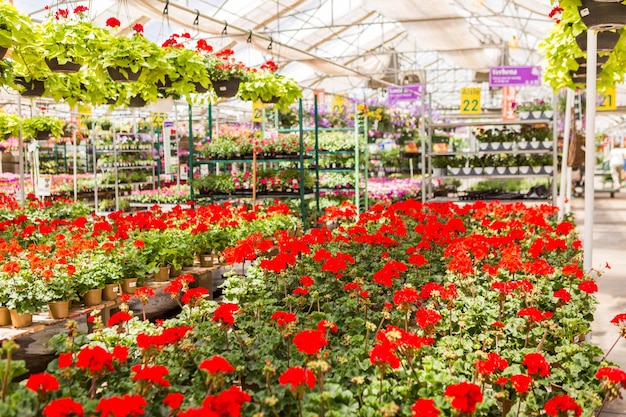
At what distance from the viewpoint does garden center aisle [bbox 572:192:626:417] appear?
153 inches

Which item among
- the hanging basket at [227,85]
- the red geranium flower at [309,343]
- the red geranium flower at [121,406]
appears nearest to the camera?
the red geranium flower at [121,406]

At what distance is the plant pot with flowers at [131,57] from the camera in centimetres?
449

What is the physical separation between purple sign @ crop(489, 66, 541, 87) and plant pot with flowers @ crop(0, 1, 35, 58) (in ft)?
35.3

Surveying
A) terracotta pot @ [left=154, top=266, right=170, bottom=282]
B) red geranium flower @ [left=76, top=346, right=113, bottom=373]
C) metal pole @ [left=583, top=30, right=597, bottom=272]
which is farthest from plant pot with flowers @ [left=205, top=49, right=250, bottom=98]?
red geranium flower @ [left=76, top=346, right=113, bottom=373]

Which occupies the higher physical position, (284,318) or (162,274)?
(284,318)

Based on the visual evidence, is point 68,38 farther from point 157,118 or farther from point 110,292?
point 157,118

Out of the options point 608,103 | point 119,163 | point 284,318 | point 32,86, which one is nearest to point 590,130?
point 284,318

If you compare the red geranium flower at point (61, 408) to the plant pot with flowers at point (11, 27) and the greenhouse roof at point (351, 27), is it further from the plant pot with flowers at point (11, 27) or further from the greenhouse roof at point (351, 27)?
the greenhouse roof at point (351, 27)

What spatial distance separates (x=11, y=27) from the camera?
345 cm

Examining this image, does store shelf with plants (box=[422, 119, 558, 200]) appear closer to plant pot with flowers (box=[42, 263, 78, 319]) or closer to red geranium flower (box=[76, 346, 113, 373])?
plant pot with flowers (box=[42, 263, 78, 319])

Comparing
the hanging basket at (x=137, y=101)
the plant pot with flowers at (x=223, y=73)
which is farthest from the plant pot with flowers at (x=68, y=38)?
the hanging basket at (x=137, y=101)

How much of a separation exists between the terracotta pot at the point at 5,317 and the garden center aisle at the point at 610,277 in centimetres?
316

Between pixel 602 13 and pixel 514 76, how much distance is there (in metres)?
9.98

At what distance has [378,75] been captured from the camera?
62.7 feet
